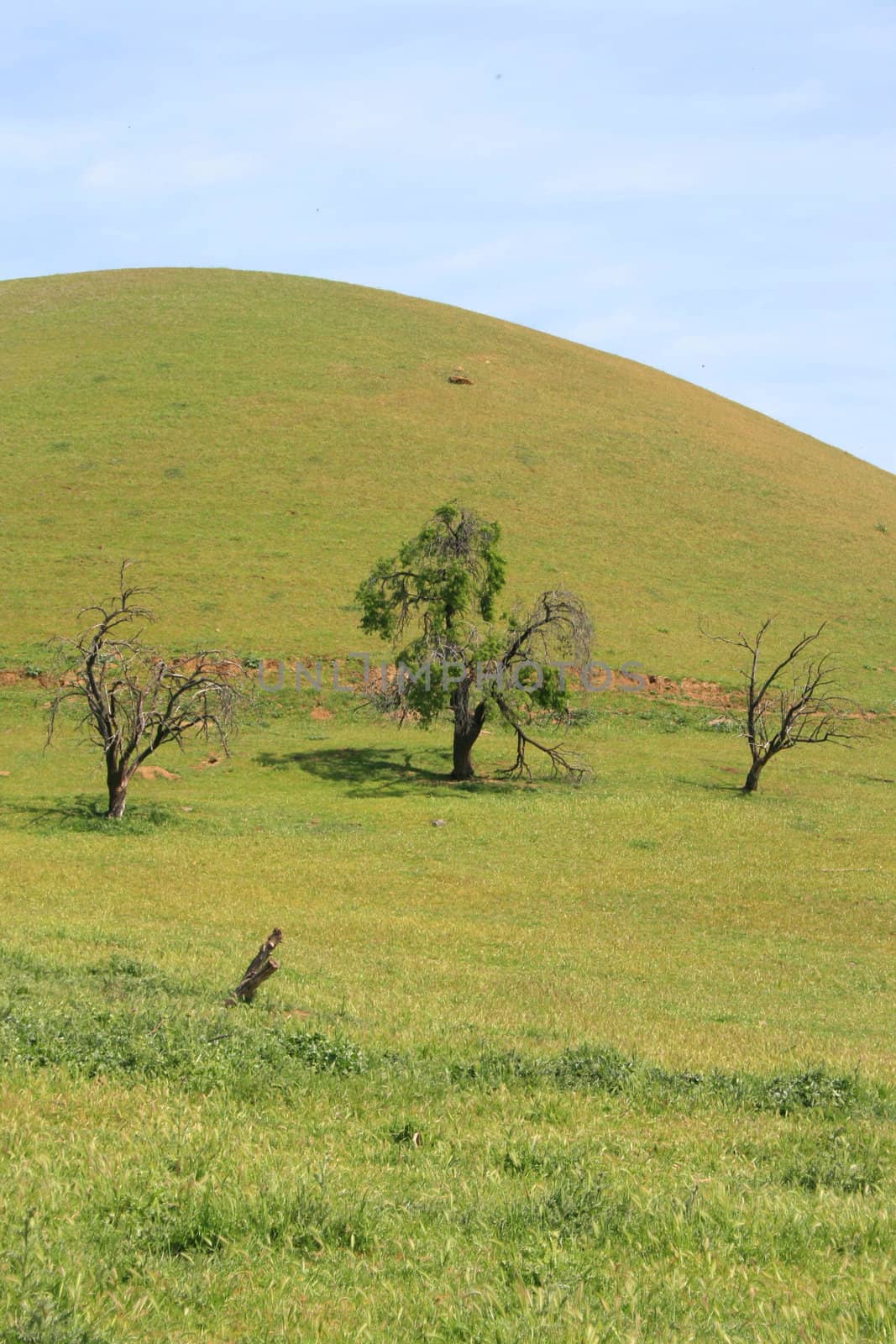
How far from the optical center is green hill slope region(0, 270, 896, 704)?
52.4 metres

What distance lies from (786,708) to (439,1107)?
3529 cm

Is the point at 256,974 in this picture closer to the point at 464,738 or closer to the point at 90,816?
the point at 90,816

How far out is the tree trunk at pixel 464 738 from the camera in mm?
34469

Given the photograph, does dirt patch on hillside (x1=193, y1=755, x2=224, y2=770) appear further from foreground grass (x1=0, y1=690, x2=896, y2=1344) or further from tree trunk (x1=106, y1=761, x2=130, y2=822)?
foreground grass (x1=0, y1=690, x2=896, y2=1344)

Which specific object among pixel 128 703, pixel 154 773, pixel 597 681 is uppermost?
pixel 597 681

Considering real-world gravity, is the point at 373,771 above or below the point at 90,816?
above

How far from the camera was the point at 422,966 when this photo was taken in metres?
15.6

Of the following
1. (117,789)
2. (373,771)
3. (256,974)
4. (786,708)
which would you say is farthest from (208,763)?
(256,974)

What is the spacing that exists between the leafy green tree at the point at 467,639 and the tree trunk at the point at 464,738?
25mm

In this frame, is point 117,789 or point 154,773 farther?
point 154,773

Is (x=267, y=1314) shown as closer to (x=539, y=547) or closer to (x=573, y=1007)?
(x=573, y=1007)

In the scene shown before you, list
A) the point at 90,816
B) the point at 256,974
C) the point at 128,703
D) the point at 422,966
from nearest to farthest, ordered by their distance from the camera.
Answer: the point at 256,974 → the point at 422,966 → the point at 90,816 → the point at 128,703

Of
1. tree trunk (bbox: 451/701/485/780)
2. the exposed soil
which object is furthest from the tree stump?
the exposed soil

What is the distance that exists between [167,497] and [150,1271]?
57.1m
